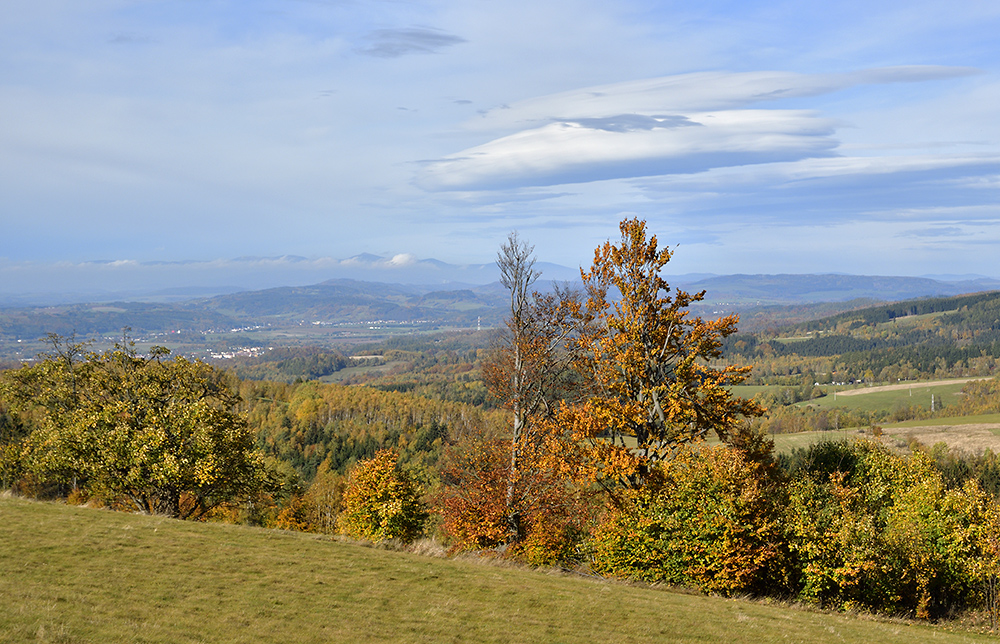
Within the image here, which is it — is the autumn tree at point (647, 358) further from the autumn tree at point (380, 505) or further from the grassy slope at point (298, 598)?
the autumn tree at point (380, 505)

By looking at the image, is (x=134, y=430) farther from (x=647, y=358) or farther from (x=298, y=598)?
(x=647, y=358)

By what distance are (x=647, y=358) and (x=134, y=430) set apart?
26.1m

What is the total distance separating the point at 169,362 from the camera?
129 feet

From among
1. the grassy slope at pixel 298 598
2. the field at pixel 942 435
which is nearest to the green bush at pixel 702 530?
the grassy slope at pixel 298 598

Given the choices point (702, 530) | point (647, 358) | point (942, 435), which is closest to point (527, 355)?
point (647, 358)

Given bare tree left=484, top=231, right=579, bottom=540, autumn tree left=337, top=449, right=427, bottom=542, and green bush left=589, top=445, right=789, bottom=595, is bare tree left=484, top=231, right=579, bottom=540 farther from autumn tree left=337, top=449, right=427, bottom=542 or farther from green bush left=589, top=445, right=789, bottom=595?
autumn tree left=337, top=449, right=427, bottom=542

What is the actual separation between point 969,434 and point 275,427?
155800 mm

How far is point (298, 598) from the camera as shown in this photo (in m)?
16.4

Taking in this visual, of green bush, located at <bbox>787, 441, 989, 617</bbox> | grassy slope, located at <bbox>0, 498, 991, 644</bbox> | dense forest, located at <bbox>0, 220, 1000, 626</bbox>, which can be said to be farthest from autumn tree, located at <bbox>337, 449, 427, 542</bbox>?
green bush, located at <bbox>787, 441, 989, 617</bbox>

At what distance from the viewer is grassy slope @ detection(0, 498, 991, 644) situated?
44.4 ft

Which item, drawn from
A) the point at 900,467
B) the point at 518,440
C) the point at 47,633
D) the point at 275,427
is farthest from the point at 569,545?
the point at 275,427

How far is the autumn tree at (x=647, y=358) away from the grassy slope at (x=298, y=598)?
7219 mm

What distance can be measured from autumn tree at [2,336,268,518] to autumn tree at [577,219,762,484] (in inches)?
745

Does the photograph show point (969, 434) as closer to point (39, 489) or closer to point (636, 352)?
point (636, 352)
